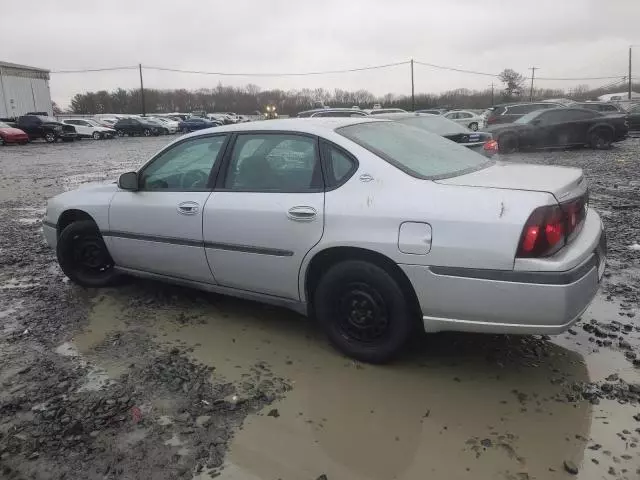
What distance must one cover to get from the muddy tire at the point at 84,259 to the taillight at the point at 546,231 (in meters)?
3.58

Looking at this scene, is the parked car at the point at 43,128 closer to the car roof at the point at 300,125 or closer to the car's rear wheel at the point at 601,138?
the car's rear wheel at the point at 601,138

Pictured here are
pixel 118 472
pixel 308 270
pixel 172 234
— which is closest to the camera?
pixel 118 472

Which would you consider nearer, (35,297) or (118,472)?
(118,472)

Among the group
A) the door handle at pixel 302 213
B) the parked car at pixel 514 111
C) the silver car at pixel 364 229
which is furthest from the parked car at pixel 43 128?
the door handle at pixel 302 213

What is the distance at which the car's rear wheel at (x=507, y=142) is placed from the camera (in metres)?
16.5

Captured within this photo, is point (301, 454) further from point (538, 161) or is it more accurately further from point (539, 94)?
point (539, 94)

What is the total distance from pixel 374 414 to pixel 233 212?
5.38ft

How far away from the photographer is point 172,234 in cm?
407

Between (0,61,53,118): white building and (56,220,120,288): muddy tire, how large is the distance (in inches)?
2048

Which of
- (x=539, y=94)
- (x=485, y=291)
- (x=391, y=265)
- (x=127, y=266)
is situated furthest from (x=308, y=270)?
(x=539, y=94)

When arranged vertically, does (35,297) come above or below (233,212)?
below

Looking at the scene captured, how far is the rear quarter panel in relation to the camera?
2.80 m

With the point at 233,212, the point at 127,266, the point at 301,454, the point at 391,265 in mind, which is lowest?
the point at 301,454

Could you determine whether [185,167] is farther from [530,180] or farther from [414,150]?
[530,180]
